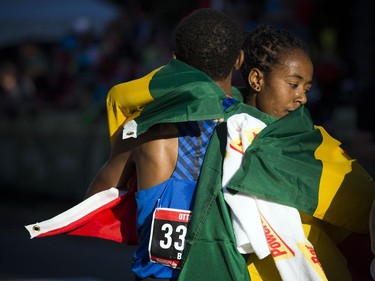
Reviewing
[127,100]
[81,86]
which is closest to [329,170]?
[127,100]

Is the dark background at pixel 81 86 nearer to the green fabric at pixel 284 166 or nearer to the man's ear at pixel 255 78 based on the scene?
the man's ear at pixel 255 78

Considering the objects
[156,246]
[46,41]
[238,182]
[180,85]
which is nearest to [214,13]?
[180,85]

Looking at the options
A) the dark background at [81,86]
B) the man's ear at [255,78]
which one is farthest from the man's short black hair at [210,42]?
the dark background at [81,86]

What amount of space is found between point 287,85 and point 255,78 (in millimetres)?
160

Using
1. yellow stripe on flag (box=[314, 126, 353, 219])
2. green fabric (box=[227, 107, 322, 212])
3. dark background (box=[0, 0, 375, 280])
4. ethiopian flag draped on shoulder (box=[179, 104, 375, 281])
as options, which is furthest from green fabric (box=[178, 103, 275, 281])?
dark background (box=[0, 0, 375, 280])

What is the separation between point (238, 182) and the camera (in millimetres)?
3635

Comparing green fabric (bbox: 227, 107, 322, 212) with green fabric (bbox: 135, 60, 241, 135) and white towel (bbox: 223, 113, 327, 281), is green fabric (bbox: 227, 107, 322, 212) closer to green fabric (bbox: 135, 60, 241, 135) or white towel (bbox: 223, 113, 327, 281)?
white towel (bbox: 223, 113, 327, 281)

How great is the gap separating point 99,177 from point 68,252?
22.2 ft

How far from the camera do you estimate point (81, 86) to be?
13867 millimetres

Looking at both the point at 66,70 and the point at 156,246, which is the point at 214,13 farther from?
the point at 66,70

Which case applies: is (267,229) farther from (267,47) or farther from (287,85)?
(267,47)

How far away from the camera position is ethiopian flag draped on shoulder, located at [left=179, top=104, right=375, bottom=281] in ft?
12.1

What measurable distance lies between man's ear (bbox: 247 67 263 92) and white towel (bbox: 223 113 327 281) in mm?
341

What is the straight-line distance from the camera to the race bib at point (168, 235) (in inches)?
149
